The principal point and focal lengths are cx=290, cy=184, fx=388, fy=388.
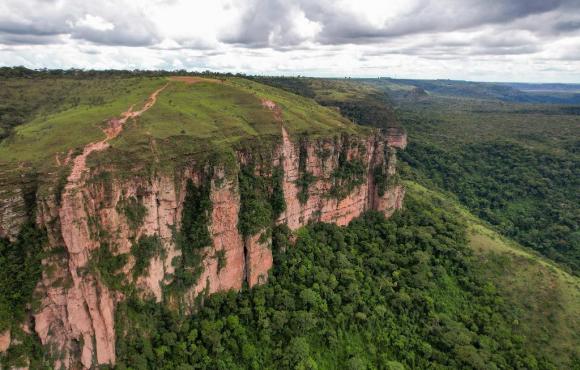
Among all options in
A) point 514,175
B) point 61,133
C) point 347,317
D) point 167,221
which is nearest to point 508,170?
point 514,175

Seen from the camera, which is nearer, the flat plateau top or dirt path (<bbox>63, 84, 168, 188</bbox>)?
dirt path (<bbox>63, 84, 168, 188</bbox>)

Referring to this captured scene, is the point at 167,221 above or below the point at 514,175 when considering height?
above

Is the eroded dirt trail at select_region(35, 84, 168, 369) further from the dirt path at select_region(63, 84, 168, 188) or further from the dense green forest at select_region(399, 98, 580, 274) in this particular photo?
the dense green forest at select_region(399, 98, 580, 274)

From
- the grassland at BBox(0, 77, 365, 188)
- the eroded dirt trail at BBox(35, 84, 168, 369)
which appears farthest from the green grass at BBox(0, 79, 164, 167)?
the eroded dirt trail at BBox(35, 84, 168, 369)

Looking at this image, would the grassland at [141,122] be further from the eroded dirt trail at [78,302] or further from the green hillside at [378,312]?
the green hillside at [378,312]

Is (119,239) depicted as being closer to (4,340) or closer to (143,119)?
(4,340)

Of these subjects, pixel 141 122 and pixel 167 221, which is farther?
pixel 141 122

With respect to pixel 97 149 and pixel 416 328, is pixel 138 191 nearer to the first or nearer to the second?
pixel 97 149
